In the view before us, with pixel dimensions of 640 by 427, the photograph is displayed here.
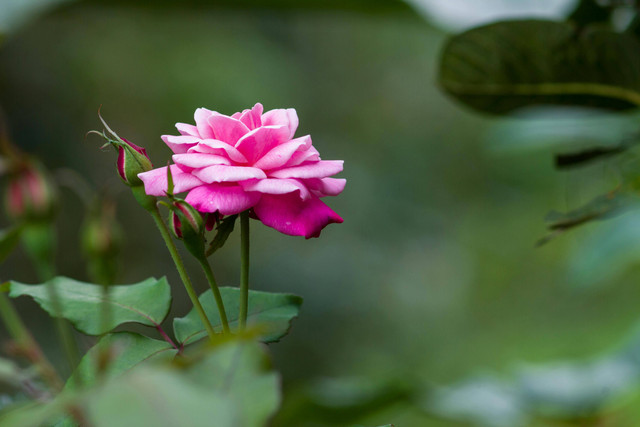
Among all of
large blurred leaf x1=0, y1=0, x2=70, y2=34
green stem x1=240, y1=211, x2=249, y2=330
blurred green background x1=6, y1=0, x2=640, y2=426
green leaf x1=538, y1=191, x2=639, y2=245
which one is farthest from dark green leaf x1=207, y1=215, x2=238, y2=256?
blurred green background x1=6, y1=0, x2=640, y2=426

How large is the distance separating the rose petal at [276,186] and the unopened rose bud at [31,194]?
8 cm

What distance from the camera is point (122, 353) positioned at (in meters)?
0.26

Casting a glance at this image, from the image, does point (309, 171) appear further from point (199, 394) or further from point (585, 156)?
point (585, 156)

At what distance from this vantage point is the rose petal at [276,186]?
0.24 metres

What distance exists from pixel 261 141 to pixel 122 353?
10 centimetres

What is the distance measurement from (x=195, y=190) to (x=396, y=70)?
2666 millimetres

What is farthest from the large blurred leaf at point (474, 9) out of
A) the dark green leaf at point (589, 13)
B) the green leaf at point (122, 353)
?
the green leaf at point (122, 353)

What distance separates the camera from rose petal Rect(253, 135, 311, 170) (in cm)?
25

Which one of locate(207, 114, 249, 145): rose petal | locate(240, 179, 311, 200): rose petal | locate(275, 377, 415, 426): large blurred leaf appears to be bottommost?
locate(275, 377, 415, 426): large blurred leaf

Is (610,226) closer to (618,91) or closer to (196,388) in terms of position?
(618,91)

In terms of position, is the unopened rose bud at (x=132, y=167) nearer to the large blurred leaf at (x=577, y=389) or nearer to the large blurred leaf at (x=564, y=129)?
the large blurred leaf at (x=564, y=129)

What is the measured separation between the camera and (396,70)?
2.82 m

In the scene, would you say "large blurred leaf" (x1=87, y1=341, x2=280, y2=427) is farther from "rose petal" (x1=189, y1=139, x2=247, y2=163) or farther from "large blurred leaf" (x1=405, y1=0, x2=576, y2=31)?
"large blurred leaf" (x1=405, y1=0, x2=576, y2=31)

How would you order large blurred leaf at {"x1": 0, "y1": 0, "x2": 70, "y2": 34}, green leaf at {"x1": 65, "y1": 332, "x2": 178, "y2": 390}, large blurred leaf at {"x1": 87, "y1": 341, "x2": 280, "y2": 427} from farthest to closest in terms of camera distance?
large blurred leaf at {"x1": 0, "y1": 0, "x2": 70, "y2": 34}, green leaf at {"x1": 65, "y1": 332, "x2": 178, "y2": 390}, large blurred leaf at {"x1": 87, "y1": 341, "x2": 280, "y2": 427}
